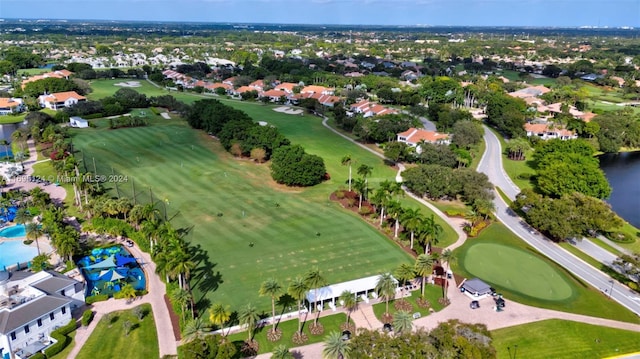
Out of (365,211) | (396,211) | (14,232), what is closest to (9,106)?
(14,232)

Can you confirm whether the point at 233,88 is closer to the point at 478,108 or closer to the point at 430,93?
the point at 430,93

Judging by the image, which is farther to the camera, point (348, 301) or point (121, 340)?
point (348, 301)

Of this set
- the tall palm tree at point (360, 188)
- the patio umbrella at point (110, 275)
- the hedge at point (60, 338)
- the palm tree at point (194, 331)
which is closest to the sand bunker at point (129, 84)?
the tall palm tree at point (360, 188)

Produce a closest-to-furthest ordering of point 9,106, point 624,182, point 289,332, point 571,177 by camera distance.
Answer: point 289,332, point 571,177, point 624,182, point 9,106

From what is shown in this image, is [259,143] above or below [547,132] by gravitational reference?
above

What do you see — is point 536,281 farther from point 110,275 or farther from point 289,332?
point 110,275

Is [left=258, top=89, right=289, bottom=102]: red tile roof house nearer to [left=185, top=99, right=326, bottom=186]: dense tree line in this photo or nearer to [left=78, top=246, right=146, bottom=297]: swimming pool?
[left=185, top=99, right=326, bottom=186]: dense tree line
